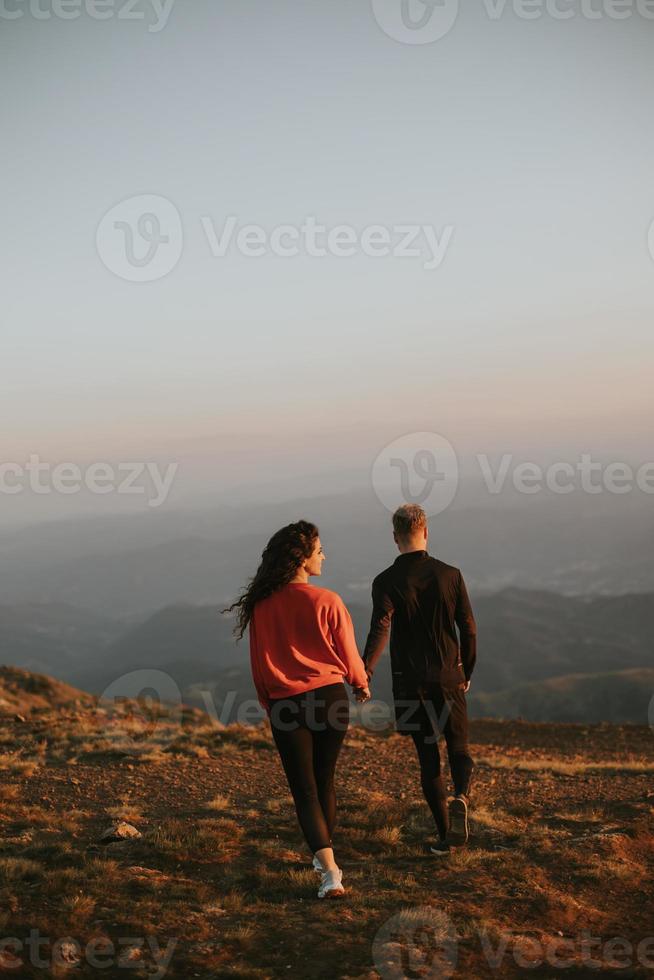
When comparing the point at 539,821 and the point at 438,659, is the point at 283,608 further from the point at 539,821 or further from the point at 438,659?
the point at 539,821

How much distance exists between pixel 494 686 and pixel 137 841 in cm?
15982

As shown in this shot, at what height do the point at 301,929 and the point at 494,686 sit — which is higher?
the point at 301,929

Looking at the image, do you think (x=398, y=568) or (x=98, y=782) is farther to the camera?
(x=98, y=782)

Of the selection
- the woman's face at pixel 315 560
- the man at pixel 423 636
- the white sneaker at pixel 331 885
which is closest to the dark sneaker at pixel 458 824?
the man at pixel 423 636

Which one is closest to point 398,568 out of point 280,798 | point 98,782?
→ point 280,798

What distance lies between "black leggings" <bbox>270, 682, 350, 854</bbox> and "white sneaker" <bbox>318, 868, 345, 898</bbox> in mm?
264

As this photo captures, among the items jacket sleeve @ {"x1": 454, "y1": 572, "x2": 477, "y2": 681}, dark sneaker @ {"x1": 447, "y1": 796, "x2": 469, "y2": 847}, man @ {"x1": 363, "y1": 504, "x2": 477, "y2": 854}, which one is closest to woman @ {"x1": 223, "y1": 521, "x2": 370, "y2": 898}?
man @ {"x1": 363, "y1": 504, "x2": 477, "y2": 854}

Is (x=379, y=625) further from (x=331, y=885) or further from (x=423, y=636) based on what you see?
(x=331, y=885)

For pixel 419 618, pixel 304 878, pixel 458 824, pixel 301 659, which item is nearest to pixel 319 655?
pixel 301 659

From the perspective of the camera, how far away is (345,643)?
5.39 meters

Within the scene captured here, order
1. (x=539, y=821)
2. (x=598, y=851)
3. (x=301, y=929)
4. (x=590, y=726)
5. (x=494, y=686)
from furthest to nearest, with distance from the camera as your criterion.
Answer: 1. (x=494, y=686)
2. (x=590, y=726)
3. (x=539, y=821)
4. (x=598, y=851)
5. (x=301, y=929)

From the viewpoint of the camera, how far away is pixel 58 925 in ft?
17.3

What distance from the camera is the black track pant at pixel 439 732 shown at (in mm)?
5996

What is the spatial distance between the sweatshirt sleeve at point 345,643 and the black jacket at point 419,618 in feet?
1.48
